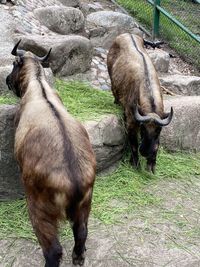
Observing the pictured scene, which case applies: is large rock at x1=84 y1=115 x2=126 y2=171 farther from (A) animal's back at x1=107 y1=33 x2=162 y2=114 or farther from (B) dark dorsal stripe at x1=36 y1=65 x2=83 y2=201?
(B) dark dorsal stripe at x1=36 y1=65 x2=83 y2=201

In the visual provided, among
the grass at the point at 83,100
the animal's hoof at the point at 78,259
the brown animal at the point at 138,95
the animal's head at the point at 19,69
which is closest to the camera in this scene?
the animal's hoof at the point at 78,259

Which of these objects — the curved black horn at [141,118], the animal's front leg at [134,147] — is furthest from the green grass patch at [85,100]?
the curved black horn at [141,118]

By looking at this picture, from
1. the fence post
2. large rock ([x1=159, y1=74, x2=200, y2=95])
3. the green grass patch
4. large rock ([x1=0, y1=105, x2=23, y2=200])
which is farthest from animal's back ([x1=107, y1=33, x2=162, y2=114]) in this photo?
the fence post

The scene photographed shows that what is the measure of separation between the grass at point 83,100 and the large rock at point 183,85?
1.22m

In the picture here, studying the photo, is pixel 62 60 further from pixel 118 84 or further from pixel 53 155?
pixel 53 155

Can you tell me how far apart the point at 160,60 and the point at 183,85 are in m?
0.87

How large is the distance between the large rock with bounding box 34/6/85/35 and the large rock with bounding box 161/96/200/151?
2.99 meters

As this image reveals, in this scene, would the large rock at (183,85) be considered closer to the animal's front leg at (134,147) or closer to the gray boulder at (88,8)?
the animal's front leg at (134,147)

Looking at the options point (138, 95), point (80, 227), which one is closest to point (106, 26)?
point (138, 95)

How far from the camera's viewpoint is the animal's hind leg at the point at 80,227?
4246mm

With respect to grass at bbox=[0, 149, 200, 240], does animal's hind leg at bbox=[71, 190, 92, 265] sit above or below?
above

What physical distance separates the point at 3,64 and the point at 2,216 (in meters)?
2.21

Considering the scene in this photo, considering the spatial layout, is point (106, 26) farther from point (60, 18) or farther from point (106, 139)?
point (106, 139)

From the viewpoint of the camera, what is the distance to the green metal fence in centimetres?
982
